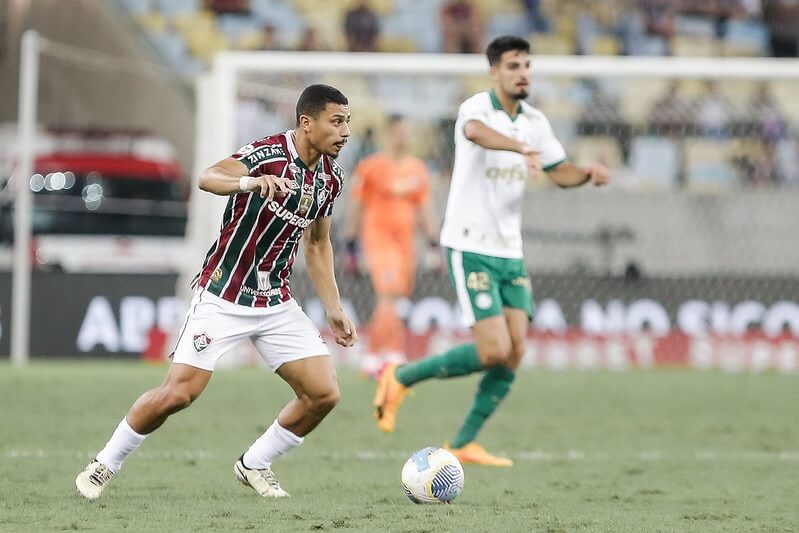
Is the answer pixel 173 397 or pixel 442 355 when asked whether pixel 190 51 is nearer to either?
pixel 442 355

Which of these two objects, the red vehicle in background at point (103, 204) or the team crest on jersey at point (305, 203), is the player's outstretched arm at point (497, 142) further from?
the red vehicle in background at point (103, 204)

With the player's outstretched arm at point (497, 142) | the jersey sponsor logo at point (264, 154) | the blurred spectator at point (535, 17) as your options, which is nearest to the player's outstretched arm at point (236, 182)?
the jersey sponsor logo at point (264, 154)

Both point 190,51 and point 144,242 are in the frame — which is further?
point 190,51

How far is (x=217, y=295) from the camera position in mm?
6277

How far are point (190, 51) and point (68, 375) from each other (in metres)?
9.94

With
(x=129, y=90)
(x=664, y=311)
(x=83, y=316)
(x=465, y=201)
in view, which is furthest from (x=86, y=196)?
(x=465, y=201)

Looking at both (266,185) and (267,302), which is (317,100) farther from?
(267,302)

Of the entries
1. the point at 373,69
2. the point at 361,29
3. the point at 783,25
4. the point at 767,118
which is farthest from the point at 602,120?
the point at 783,25

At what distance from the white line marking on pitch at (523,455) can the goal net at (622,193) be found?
6.19 meters

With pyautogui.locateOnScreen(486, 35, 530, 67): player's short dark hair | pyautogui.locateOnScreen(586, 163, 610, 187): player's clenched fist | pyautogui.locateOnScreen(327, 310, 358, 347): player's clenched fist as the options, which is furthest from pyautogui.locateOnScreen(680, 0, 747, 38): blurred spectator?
pyautogui.locateOnScreen(327, 310, 358, 347): player's clenched fist

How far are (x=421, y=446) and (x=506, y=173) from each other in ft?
5.37

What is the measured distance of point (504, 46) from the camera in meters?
7.97

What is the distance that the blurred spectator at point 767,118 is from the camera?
16.9 meters

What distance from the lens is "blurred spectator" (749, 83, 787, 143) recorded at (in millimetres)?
16875
